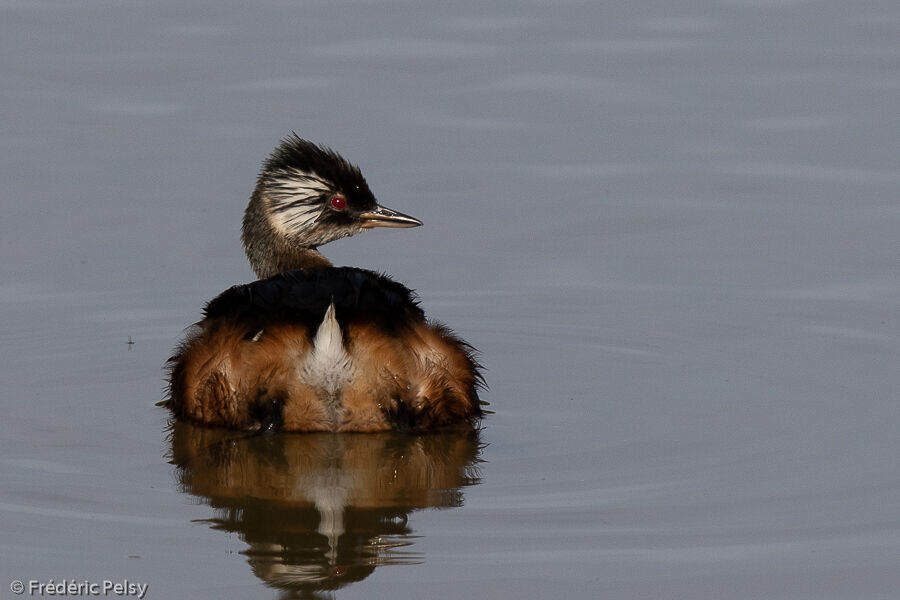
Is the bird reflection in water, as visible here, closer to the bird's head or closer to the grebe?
the grebe

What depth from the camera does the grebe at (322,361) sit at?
7.88m

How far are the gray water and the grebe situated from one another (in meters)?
0.16

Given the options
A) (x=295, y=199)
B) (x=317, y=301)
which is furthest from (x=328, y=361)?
(x=295, y=199)

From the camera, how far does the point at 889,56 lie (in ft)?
47.5

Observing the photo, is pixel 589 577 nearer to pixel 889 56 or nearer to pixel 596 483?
pixel 596 483

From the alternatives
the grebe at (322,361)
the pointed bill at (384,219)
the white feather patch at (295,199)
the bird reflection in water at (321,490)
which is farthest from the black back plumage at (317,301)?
the pointed bill at (384,219)

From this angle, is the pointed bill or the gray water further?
the pointed bill

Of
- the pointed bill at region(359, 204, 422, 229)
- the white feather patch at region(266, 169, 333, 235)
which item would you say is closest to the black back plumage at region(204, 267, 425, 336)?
the white feather patch at region(266, 169, 333, 235)

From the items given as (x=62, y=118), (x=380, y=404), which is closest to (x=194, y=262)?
(x=62, y=118)

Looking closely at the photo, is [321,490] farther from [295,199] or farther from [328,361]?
[295,199]

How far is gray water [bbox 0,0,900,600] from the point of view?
6.65 meters

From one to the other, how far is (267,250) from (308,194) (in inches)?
16.0

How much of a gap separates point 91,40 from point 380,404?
7901mm

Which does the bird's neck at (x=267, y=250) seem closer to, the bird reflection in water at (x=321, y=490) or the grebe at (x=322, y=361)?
the grebe at (x=322, y=361)
